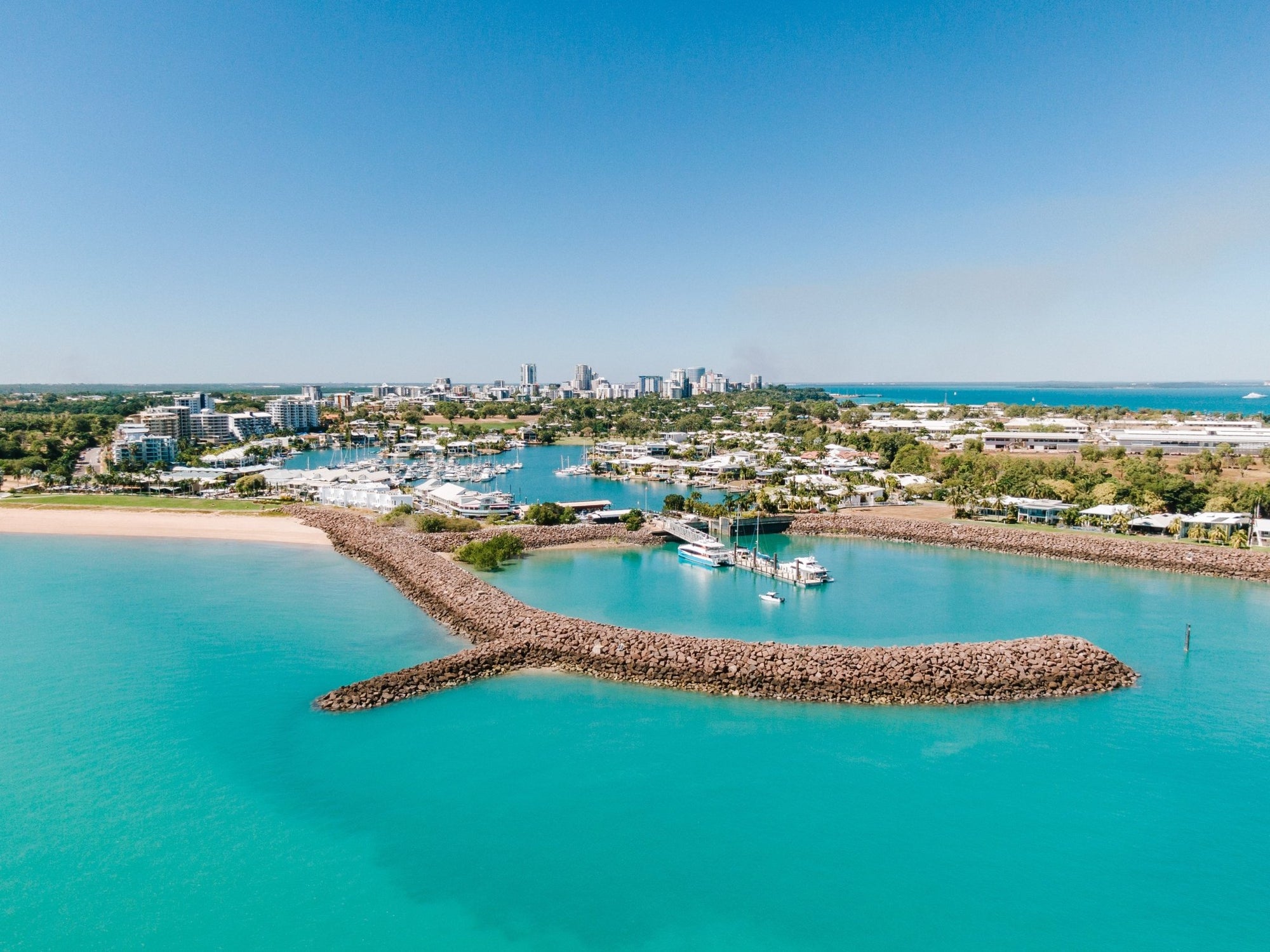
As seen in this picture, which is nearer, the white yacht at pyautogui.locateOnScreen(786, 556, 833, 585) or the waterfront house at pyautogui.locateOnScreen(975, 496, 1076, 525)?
the white yacht at pyautogui.locateOnScreen(786, 556, 833, 585)

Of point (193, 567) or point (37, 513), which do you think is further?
point (37, 513)

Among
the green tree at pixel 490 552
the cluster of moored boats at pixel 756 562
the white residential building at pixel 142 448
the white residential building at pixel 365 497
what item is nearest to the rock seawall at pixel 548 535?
the green tree at pixel 490 552

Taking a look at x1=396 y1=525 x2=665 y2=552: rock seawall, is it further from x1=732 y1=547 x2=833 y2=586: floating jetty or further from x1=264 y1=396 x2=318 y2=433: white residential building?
x1=264 y1=396 x2=318 y2=433: white residential building

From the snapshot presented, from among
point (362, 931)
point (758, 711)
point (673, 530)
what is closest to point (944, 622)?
point (758, 711)

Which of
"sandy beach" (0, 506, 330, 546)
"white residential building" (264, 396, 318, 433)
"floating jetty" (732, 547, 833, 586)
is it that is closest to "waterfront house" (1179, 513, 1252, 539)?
"floating jetty" (732, 547, 833, 586)

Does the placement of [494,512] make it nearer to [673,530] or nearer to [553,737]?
[673,530]

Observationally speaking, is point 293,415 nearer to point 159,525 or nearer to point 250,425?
point 250,425
